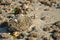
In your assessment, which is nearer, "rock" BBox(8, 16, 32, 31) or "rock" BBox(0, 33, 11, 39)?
"rock" BBox(0, 33, 11, 39)

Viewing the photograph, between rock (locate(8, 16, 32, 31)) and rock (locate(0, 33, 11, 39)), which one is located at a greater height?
rock (locate(8, 16, 32, 31))

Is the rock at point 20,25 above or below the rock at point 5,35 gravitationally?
above

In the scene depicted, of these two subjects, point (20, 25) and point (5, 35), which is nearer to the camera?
point (5, 35)

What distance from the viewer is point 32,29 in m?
9.10

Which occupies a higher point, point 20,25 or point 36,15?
point 20,25

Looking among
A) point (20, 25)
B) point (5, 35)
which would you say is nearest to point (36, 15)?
point (20, 25)

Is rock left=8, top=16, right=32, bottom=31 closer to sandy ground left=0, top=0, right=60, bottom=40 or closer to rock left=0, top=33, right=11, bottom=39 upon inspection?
sandy ground left=0, top=0, right=60, bottom=40

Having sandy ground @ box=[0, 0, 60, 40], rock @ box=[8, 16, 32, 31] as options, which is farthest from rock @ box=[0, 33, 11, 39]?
rock @ box=[8, 16, 32, 31]

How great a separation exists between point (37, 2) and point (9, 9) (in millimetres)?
1960

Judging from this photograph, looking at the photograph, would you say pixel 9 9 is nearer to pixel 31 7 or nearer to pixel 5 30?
pixel 31 7

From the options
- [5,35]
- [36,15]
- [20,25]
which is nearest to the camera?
[5,35]

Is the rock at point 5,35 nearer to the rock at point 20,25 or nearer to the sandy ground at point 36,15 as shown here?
the sandy ground at point 36,15

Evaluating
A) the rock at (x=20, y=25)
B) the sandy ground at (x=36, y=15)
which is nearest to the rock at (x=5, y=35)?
the sandy ground at (x=36, y=15)

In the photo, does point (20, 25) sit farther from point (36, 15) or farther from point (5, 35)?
point (36, 15)
